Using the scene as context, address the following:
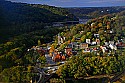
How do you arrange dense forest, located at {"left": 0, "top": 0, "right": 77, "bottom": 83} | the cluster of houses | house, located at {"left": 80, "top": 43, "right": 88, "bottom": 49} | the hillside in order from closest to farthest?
dense forest, located at {"left": 0, "top": 0, "right": 77, "bottom": 83} → the cluster of houses → house, located at {"left": 80, "top": 43, "right": 88, "bottom": 49} → the hillside

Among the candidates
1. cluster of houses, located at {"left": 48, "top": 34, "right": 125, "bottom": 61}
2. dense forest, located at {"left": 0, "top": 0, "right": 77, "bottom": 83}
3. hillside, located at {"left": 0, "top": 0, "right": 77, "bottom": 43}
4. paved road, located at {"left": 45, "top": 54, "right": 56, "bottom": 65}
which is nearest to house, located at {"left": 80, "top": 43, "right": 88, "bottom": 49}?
cluster of houses, located at {"left": 48, "top": 34, "right": 125, "bottom": 61}

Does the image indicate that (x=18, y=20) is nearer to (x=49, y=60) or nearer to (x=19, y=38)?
(x=19, y=38)

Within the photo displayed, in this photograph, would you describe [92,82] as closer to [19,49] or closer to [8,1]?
[19,49]

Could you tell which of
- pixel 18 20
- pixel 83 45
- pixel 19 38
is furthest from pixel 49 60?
pixel 18 20

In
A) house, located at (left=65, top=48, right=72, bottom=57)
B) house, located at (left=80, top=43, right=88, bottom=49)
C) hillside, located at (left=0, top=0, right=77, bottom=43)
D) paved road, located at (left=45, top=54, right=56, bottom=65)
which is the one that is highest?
hillside, located at (left=0, top=0, right=77, bottom=43)

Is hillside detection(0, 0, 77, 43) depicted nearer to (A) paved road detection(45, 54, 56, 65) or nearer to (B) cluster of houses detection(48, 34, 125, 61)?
(A) paved road detection(45, 54, 56, 65)

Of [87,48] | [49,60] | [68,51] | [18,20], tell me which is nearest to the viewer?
[49,60]

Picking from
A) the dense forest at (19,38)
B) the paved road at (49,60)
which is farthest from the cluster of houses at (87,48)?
the dense forest at (19,38)

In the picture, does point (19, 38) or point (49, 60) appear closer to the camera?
point (49, 60)

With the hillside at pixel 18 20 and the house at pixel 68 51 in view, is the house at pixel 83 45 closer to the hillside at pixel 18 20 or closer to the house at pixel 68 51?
the house at pixel 68 51

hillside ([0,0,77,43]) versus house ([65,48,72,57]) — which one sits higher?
hillside ([0,0,77,43])

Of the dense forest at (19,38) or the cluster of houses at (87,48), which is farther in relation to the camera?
the cluster of houses at (87,48)
